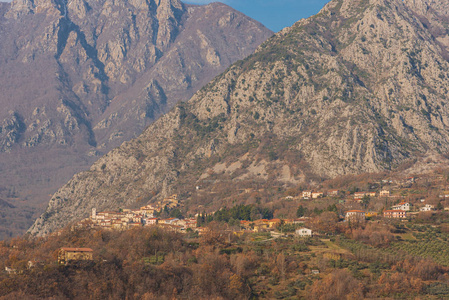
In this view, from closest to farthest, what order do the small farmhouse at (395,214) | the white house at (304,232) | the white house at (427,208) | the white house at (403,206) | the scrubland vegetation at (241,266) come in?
the scrubland vegetation at (241,266), the white house at (304,232), the small farmhouse at (395,214), the white house at (427,208), the white house at (403,206)

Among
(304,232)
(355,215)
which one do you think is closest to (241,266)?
(304,232)

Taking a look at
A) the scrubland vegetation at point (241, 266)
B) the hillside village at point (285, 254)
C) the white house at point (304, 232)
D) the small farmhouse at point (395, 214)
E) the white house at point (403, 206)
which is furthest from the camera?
the white house at point (403, 206)

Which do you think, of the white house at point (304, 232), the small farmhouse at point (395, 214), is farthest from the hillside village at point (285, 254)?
the white house at point (304, 232)

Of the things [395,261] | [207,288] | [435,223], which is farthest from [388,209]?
[207,288]

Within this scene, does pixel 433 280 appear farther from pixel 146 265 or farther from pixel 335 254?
pixel 146 265

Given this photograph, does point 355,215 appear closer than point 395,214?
Yes

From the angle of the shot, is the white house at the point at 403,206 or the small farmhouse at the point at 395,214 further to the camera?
the white house at the point at 403,206

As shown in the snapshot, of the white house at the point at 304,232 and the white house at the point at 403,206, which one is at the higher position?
the white house at the point at 403,206

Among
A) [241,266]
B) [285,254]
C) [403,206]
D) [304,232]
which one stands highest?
[403,206]

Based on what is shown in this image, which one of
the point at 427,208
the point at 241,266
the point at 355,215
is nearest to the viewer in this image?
the point at 241,266

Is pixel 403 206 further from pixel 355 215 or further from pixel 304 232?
pixel 304 232

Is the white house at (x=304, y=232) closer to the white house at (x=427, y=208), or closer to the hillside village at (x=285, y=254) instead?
the hillside village at (x=285, y=254)

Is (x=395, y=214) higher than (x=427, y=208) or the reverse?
the reverse

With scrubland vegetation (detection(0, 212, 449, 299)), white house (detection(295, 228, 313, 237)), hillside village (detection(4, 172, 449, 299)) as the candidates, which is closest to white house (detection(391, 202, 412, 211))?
hillside village (detection(4, 172, 449, 299))
